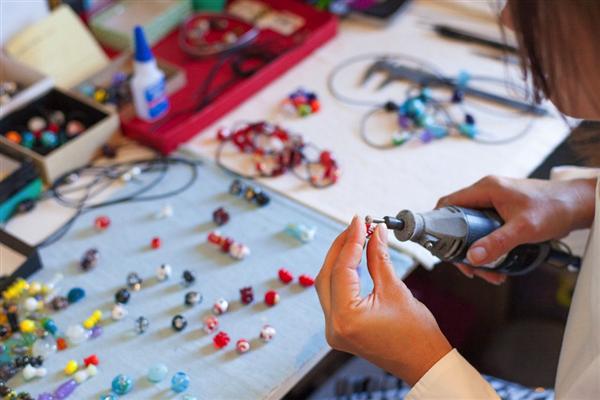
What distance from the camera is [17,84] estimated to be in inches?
48.8

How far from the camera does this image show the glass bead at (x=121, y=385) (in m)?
0.87

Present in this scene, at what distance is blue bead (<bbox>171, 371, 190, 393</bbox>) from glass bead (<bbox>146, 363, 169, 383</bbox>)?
0.05ft

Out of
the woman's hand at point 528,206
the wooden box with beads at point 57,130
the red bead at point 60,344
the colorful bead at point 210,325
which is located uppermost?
the wooden box with beads at point 57,130

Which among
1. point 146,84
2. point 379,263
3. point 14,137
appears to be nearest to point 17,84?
point 14,137

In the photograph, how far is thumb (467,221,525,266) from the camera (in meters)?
0.92

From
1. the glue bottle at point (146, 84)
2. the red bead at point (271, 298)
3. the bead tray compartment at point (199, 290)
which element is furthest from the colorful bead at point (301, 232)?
the glue bottle at point (146, 84)

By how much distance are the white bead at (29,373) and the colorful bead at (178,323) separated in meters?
0.17

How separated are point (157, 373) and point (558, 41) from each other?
0.57m

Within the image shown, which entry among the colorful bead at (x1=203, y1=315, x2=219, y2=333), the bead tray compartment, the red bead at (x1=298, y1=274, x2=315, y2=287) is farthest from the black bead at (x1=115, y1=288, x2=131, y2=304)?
the red bead at (x1=298, y1=274, x2=315, y2=287)

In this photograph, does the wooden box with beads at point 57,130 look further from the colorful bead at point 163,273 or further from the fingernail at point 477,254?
the fingernail at point 477,254

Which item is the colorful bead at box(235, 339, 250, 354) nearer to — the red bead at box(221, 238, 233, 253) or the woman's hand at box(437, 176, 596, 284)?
the red bead at box(221, 238, 233, 253)

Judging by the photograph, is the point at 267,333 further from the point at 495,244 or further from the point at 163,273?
the point at 495,244

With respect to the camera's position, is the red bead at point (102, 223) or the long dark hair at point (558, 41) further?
the red bead at point (102, 223)

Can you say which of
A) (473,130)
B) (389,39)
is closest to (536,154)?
(473,130)
